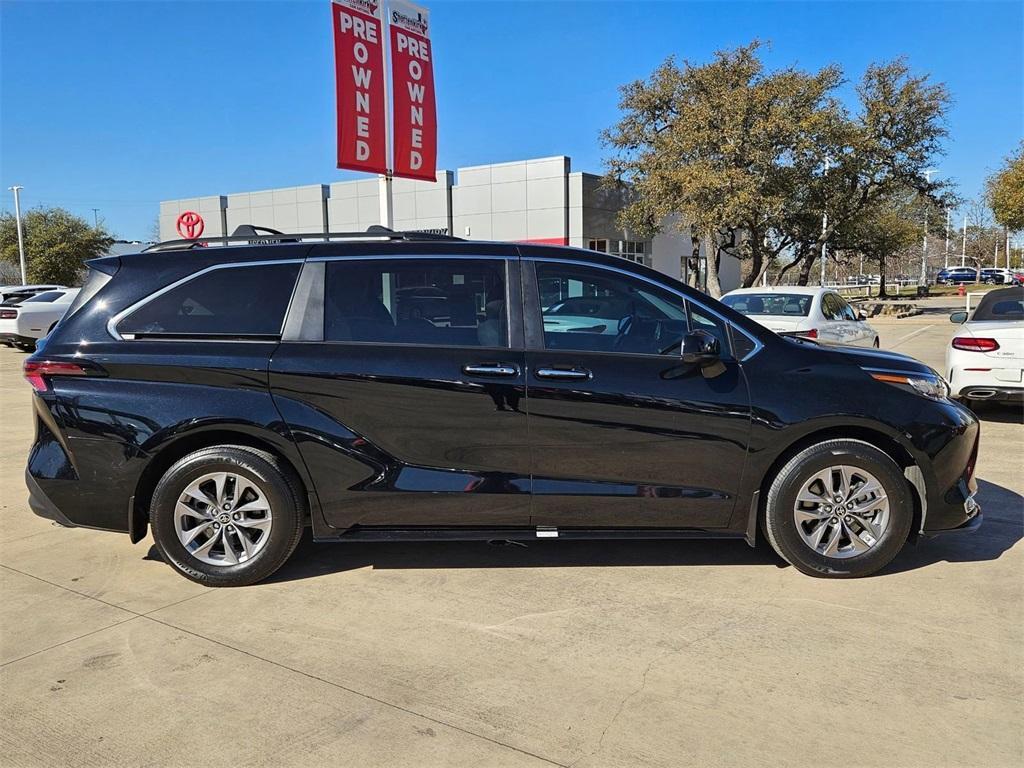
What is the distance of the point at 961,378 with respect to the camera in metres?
8.12

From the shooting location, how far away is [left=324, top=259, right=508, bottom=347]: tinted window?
419 cm

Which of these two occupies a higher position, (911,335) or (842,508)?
(911,335)

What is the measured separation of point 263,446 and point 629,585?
2.14 meters

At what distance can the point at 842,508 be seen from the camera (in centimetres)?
420

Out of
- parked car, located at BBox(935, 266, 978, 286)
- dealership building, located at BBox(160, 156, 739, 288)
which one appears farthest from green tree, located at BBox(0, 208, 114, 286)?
parked car, located at BBox(935, 266, 978, 286)

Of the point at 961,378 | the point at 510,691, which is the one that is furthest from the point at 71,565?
the point at 961,378

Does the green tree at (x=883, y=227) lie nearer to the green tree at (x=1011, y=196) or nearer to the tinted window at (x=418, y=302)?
the green tree at (x=1011, y=196)

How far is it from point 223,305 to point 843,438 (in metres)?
3.51

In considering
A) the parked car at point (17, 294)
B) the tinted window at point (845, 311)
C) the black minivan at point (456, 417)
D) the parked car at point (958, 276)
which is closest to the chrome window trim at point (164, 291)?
the black minivan at point (456, 417)

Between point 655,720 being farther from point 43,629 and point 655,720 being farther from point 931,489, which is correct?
point 43,629

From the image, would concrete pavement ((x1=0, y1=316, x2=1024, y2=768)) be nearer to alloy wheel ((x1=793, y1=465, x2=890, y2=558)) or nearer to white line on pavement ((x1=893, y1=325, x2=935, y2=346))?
alloy wheel ((x1=793, y1=465, x2=890, y2=558))

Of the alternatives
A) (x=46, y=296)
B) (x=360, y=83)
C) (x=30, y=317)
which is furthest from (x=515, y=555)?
(x=46, y=296)

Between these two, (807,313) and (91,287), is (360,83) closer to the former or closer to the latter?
(807,313)

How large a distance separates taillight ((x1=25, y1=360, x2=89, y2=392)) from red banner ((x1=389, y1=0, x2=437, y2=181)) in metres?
7.98
